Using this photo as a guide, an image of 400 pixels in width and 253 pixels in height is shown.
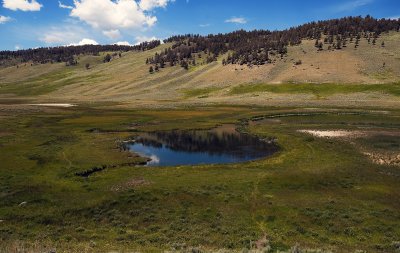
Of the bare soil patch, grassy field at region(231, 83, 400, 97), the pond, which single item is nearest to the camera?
the bare soil patch

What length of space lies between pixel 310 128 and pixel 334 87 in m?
99.0

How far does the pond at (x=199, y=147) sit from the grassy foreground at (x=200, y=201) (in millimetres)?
3886

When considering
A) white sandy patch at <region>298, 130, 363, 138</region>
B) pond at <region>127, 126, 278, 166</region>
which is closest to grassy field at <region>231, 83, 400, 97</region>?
white sandy patch at <region>298, 130, 363, 138</region>

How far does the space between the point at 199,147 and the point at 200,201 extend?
3172cm

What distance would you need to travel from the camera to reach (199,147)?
222 ft

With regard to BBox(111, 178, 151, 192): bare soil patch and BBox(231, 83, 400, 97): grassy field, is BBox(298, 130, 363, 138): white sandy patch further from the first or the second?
BBox(231, 83, 400, 97): grassy field

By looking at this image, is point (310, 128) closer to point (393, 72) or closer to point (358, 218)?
point (358, 218)

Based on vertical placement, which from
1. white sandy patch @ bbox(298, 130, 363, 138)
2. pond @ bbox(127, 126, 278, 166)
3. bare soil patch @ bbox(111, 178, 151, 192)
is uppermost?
bare soil patch @ bbox(111, 178, 151, 192)

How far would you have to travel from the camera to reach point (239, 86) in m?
200

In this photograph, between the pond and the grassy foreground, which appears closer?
the grassy foreground

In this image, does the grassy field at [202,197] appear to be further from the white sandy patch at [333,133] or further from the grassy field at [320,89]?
the grassy field at [320,89]

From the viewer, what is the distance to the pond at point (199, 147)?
190ft

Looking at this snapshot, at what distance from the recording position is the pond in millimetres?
57844

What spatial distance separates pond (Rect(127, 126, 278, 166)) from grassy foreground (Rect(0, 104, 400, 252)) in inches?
153
